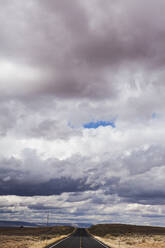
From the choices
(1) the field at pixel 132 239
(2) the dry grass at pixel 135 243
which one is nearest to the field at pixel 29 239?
(2) the dry grass at pixel 135 243

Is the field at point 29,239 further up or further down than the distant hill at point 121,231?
further up

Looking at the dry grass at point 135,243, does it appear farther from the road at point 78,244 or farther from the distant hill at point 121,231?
the distant hill at point 121,231

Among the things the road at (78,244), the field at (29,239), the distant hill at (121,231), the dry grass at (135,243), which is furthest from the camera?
the distant hill at (121,231)

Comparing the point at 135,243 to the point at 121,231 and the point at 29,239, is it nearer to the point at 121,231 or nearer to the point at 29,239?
the point at 29,239

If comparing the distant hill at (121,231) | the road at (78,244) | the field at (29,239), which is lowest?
the distant hill at (121,231)

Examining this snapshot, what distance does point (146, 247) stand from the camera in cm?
4112

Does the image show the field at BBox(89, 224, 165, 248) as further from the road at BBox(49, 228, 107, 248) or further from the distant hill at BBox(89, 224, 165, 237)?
the road at BBox(49, 228, 107, 248)

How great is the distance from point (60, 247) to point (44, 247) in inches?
85.1

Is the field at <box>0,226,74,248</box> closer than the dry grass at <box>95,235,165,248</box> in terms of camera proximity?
No

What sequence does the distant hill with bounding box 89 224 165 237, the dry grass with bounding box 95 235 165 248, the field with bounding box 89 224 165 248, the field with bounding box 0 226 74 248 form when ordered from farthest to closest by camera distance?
the distant hill with bounding box 89 224 165 237 < the field with bounding box 0 226 74 248 < the field with bounding box 89 224 165 248 < the dry grass with bounding box 95 235 165 248

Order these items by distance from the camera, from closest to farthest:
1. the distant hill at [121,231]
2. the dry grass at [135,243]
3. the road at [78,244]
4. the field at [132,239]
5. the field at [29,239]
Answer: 1. the road at [78,244]
2. the dry grass at [135,243]
3. the field at [132,239]
4. the field at [29,239]
5. the distant hill at [121,231]

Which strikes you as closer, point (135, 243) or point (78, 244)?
point (78, 244)

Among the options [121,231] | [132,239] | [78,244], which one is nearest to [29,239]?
[132,239]

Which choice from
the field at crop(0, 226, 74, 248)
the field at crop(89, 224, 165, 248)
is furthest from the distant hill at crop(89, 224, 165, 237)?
the field at crop(0, 226, 74, 248)
